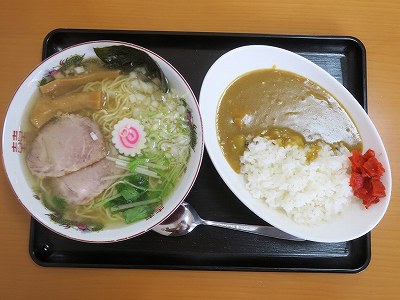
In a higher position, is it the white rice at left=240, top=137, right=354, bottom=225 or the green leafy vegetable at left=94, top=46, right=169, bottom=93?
the green leafy vegetable at left=94, top=46, right=169, bottom=93

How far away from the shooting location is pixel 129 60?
2.01m

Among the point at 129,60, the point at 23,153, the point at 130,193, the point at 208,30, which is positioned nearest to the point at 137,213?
the point at 130,193

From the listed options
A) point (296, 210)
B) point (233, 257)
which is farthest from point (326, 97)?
point (233, 257)

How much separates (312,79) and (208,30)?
0.62m

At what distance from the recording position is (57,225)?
1.84 m

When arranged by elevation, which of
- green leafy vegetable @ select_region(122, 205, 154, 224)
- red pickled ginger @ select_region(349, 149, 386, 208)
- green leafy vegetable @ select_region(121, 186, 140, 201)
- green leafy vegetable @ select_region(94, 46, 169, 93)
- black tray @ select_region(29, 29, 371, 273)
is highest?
green leafy vegetable @ select_region(94, 46, 169, 93)

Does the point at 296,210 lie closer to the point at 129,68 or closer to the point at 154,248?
the point at 154,248

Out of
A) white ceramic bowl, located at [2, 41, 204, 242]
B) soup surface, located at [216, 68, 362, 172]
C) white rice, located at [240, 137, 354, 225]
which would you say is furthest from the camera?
soup surface, located at [216, 68, 362, 172]

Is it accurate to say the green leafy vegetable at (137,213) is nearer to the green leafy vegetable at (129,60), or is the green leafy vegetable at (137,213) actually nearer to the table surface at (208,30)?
the table surface at (208,30)

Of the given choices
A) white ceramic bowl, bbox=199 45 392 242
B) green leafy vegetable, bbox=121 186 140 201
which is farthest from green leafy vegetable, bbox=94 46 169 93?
green leafy vegetable, bbox=121 186 140 201

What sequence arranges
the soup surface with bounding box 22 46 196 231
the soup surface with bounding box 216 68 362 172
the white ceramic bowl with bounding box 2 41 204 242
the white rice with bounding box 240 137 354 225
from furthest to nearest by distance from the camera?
1. the soup surface with bounding box 216 68 362 172
2. the white rice with bounding box 240 137 354 225
3. the soup surface with bounding box 22 46 196 231
4. the white ceramic bowl with bounding box 2 41 204 242

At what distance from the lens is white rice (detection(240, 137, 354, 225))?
208cm

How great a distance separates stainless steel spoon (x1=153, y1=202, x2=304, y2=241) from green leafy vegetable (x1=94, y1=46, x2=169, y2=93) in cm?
61

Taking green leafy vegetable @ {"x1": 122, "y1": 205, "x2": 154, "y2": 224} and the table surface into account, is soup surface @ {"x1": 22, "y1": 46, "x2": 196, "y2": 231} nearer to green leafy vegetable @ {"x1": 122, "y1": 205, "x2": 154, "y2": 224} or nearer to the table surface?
green leafy vegetable @ {"x1": 122, "y1": 205, "x2": 154, "y2": 224}
